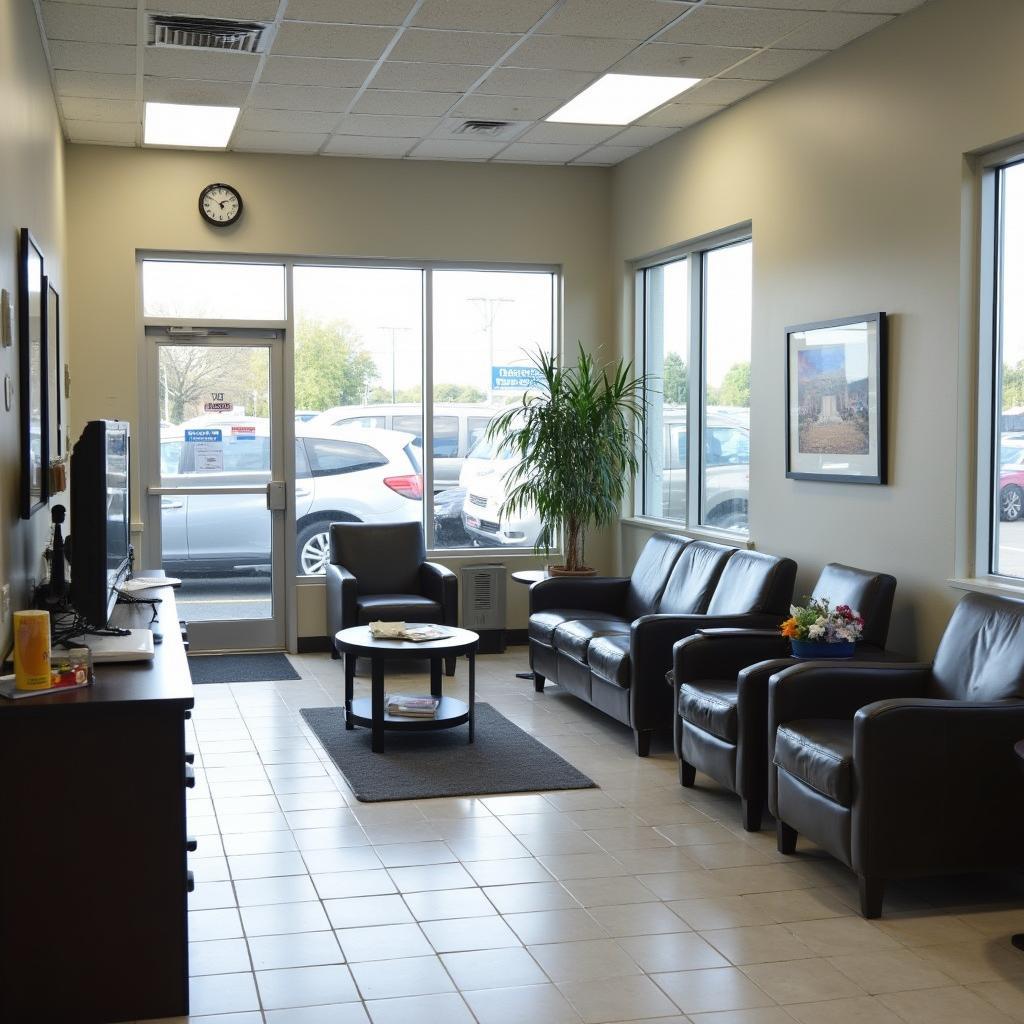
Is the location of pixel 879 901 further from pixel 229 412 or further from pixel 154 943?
pixel 229 412

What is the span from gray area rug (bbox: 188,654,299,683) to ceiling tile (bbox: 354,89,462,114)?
3.27 meters

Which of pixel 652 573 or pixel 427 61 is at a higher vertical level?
pixel 427 61

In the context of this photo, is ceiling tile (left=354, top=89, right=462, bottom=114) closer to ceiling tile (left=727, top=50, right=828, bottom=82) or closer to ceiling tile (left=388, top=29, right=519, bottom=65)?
ceiling tile (left=388, top=29, right=519, bottom=65)

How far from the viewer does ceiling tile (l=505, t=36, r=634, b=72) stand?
5727mm

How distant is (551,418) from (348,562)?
1594 mm

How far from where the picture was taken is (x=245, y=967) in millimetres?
3434

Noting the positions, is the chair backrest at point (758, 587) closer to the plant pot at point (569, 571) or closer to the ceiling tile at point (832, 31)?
the plant pot at point (569, 571)

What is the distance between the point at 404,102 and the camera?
683 centimetres

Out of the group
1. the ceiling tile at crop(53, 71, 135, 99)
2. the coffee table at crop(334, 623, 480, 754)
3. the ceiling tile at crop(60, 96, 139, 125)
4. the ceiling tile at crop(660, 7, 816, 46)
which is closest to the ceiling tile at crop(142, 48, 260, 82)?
the ceiling tile at crop(53, 71, 135, 99)

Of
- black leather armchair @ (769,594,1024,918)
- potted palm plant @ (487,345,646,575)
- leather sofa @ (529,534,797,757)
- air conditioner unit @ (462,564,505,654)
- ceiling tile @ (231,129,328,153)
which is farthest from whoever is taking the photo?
air conditioner unit @ (462,564,505,654)

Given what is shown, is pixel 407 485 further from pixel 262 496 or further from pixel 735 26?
pixel 735 26

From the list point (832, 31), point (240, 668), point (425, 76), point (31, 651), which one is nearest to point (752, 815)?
point (31, 651)

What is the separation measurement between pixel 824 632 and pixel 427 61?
329 cm

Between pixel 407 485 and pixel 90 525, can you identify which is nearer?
pixel 90 525
